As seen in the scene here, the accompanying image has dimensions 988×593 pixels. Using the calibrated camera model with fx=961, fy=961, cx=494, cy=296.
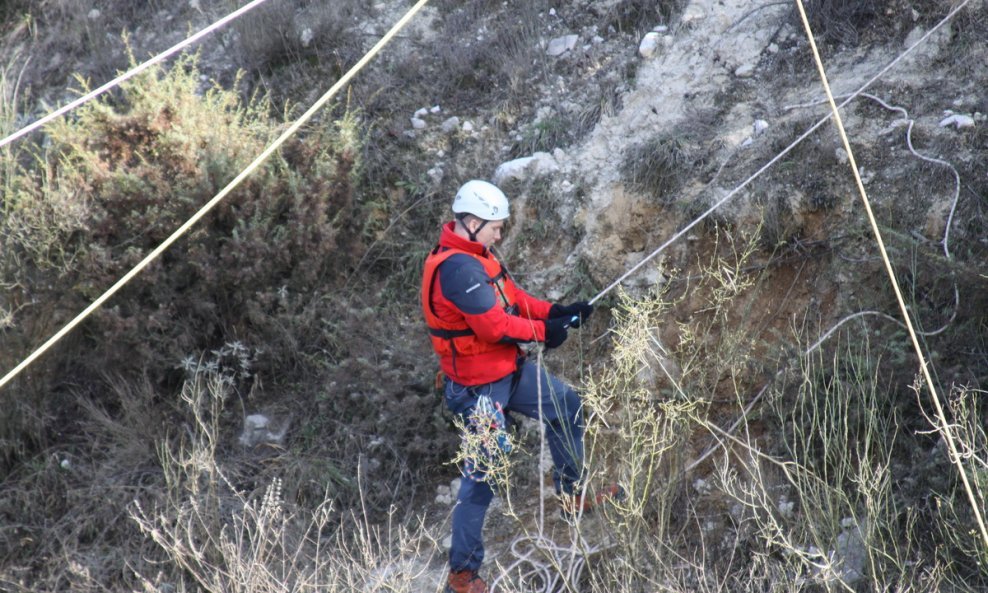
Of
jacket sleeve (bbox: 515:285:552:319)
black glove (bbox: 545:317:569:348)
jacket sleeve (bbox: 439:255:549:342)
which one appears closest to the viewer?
jacket sleeve (bbox: 439:255:549:342)

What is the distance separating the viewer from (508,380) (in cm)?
448

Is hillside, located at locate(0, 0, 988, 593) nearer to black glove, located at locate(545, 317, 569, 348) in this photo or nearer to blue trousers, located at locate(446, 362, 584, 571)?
blue trousers, located at locate(446, 362, 584, 571)

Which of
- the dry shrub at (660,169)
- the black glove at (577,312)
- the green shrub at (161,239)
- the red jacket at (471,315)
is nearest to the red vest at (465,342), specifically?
the red jacket at (471,315)

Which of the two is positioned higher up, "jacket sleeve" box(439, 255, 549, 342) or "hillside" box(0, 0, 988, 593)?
"jacket sleeve" box(439, 255, 549, 342)

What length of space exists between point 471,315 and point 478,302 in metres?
0.07

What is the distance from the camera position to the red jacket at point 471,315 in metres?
4.24

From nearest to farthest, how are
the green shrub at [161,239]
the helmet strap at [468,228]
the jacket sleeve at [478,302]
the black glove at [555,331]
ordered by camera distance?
1. the jacket sleeve at [478,302]
2. the helmet strap at [468,228]
3. the black glove at [555,331]
4. the green shrub at [161,239]

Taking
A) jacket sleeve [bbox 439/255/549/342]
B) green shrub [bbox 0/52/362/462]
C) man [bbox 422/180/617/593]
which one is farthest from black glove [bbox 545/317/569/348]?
green shrub [bbox 0/52/362/462]

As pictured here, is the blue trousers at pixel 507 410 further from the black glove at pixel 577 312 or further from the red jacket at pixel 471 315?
the black glove at pixel 577 312

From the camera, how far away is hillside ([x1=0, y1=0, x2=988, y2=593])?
4.89 meters

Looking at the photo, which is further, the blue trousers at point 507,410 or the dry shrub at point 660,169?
the dry shrub at point 660,169

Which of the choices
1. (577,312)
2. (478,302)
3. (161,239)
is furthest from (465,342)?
(161,239)

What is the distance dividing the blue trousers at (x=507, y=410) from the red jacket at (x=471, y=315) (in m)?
0.08

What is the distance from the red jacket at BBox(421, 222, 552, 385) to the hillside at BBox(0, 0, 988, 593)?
0.82m
